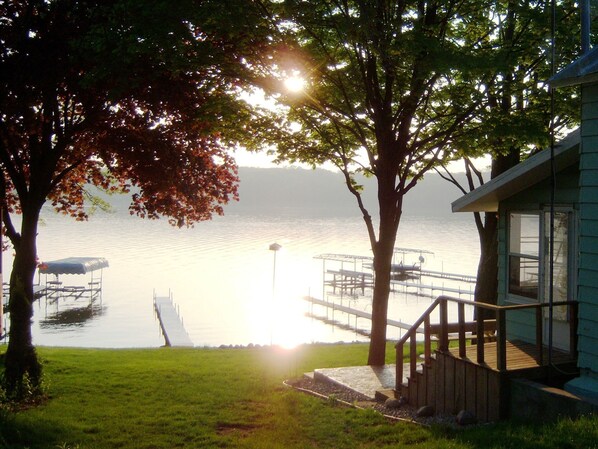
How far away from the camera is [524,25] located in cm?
1340

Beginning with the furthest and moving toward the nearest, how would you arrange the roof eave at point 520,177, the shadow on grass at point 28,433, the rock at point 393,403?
the rock at point 393,403, the roof eave at point 520,177, the shadow on grass at point 28,433

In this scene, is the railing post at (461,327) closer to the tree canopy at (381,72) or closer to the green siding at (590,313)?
the green siding at (590,313)

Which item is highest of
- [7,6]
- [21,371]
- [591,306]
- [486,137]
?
[7,6]

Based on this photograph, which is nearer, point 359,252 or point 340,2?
point 340,2

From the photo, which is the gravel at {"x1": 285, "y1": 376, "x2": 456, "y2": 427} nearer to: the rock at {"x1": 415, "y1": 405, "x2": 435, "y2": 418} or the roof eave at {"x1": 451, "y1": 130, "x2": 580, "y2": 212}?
the rock at {"x1": 415, "y1": 405, "x2": 435, "y2": 418}

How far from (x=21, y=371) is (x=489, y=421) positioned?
800cm

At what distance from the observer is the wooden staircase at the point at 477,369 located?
862 centimetres

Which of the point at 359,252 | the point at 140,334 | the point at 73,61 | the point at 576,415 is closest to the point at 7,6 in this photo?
the point at 73,61

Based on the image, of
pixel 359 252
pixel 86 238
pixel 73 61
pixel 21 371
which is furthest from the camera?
pixel 86 238

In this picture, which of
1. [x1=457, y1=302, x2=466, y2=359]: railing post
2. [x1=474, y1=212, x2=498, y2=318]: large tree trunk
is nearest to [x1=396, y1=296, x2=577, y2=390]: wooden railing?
[x1=457, y1=302, x2=466, y2=359]: railing post

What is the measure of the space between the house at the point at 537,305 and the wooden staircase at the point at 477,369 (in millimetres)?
Answer: 14

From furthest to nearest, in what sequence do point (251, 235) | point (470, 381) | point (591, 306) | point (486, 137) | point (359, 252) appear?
point (251, 235)
point (359, 252)
point (486, 137)
point (470, 381)
point (591, 306)

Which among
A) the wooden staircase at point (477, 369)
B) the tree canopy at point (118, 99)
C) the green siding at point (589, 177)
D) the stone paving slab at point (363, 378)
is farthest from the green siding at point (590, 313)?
the tree canopy at point (118, 99)

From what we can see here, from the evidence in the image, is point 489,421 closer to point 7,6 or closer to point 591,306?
point 591,306
